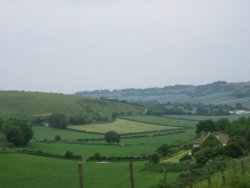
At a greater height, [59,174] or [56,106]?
[56,106]

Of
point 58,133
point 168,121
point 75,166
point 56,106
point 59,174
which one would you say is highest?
point 56,106

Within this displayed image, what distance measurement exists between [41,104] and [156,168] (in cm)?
9714

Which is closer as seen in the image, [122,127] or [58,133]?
[58,133]

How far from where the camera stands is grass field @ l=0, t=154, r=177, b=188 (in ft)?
153

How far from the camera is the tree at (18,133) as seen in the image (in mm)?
88812

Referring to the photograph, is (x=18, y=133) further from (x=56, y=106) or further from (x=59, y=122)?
(x=56, y=106)

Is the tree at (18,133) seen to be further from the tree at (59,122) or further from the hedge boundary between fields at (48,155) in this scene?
the tree at (59,122)

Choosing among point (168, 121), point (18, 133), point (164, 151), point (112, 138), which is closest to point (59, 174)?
point (164, 151)

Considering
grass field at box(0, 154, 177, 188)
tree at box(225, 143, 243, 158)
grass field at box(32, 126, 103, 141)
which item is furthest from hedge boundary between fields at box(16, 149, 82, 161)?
tree at box(225, 143, 243, 158)

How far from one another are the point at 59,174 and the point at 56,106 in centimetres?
9270

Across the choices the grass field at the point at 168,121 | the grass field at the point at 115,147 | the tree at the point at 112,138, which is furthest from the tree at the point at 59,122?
the tree at the point at 112,138

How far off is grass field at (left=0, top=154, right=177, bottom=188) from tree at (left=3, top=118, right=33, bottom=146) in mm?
16195

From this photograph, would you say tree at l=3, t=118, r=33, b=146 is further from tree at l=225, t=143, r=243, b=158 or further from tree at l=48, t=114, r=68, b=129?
tree at l=225, t=143, r=243, b=158

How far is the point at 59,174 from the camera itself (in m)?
54.8
